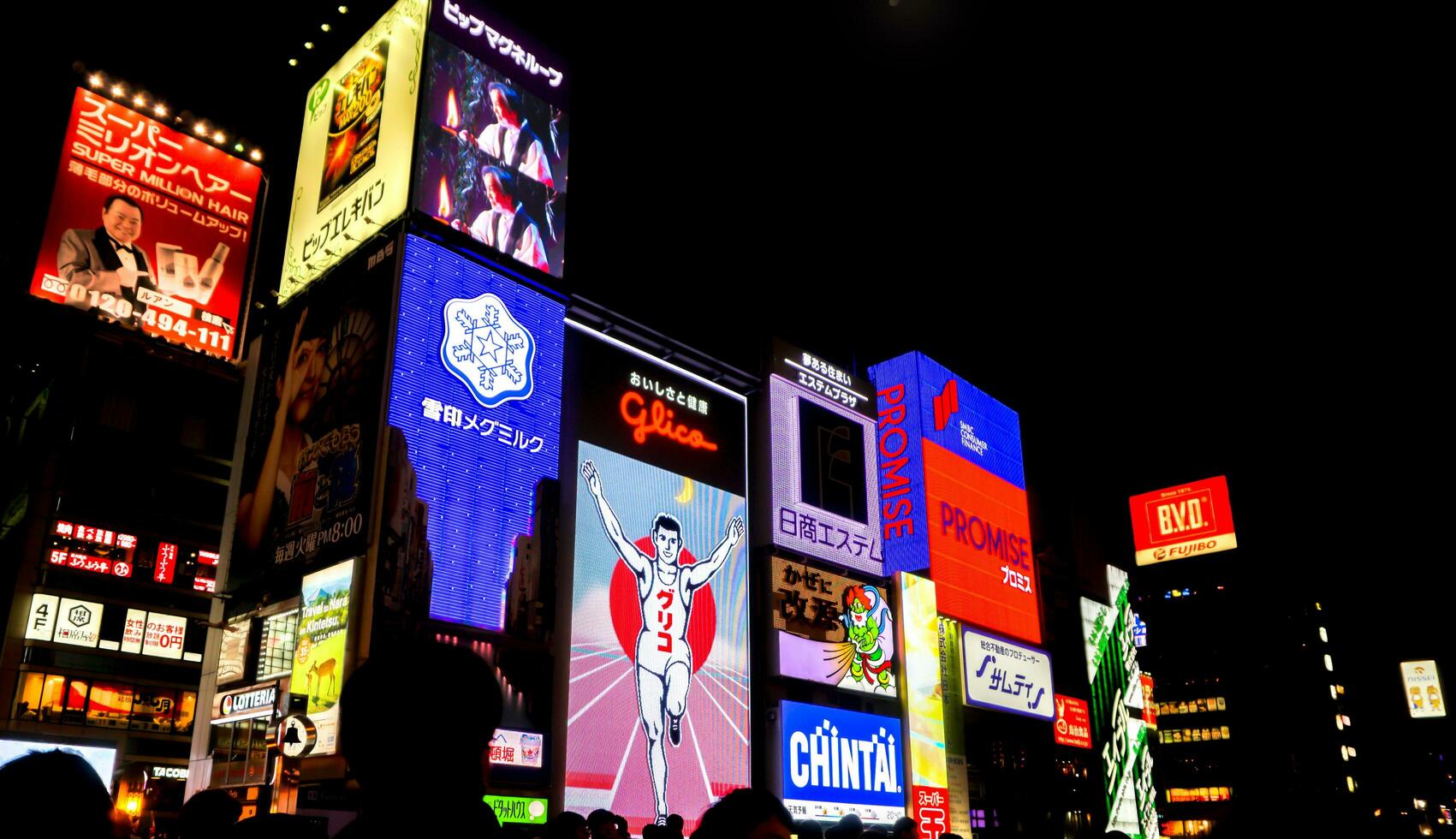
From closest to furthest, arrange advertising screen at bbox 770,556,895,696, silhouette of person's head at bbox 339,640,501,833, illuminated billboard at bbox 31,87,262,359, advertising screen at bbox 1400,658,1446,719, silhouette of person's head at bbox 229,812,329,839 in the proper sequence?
silhouette of person's head at bbox 339,640,501,833 → silhouette of person's head at bbox 229,812,329,839 → illuminated billboard at bbox 31,87,262,359 → advertising screen at bbox 770,556,895,696 → advertising screen at bbox 1400,658,1446,719

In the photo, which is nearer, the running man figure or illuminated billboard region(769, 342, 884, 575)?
the running man figure

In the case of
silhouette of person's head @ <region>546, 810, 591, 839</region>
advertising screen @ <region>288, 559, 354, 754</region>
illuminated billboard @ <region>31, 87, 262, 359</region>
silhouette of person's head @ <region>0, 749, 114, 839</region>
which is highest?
illuminated billboard @ <region>31, 87, 262, 359</region>

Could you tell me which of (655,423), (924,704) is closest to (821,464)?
(655,423)

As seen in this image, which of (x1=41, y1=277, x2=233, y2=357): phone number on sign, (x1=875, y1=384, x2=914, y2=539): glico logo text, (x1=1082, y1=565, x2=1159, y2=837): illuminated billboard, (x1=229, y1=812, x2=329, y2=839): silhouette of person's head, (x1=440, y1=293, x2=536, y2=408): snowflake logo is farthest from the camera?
(x1=1082, y1=565, x2=1159, y2=837): illuminated billboard

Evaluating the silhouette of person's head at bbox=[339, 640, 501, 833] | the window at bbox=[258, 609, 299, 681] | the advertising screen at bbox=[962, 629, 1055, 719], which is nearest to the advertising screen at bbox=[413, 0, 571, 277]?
the window at bbox=[258, 609, 299, 681]

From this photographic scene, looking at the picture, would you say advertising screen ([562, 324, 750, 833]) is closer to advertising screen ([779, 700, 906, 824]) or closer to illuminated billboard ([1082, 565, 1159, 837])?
advertising screen ([779, 700, 906, 824])

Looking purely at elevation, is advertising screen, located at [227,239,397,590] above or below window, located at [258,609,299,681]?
above

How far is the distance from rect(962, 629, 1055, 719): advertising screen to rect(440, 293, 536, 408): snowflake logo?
14768mm

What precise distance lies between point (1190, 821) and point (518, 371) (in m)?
82.4

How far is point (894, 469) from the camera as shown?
27.3 meters

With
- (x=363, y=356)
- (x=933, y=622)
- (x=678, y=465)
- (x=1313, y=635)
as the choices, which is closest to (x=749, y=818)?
(x=363, y=356)

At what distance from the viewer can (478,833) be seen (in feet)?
6.33

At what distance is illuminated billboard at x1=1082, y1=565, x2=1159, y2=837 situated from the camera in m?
36.4

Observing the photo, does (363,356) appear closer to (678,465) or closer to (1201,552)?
(678,465)
